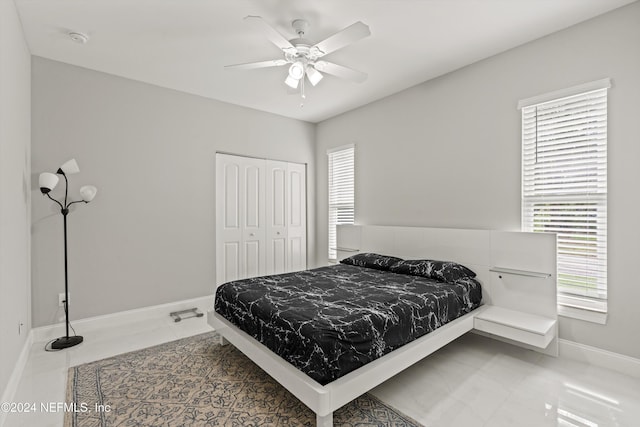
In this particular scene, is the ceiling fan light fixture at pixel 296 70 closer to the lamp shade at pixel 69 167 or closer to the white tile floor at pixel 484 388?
the lamp shade at pixel 69 167

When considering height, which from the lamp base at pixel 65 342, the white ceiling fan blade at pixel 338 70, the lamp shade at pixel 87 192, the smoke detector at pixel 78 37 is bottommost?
the lamp base at pixel 65 342

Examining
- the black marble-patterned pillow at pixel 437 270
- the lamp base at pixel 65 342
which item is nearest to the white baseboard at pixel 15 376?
the lamp base at pixel 65 342

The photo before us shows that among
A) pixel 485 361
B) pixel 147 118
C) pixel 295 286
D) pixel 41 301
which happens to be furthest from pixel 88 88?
pixel 485 361

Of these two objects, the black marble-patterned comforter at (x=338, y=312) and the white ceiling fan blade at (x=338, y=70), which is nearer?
the black marble-patterned comforter at (x=338, y=312)

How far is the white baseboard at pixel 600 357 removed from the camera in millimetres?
2408

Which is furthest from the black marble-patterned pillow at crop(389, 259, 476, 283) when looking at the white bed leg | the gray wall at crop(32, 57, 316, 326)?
the gray wall at crop(32, 57, 316, 326)

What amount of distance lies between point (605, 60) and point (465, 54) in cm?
110

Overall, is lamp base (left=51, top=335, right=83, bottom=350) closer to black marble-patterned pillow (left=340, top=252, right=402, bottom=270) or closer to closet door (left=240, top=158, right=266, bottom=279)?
closet door (left=240, top=158, right=266, bottom=279)

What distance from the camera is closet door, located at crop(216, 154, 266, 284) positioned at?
14.6ft

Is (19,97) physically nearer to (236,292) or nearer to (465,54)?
(236,292)

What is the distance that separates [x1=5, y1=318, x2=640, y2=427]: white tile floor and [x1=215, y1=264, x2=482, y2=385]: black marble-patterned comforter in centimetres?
39

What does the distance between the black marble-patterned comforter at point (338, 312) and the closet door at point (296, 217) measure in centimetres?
191

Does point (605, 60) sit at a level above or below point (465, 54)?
below

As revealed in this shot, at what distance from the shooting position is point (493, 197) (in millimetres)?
3195
